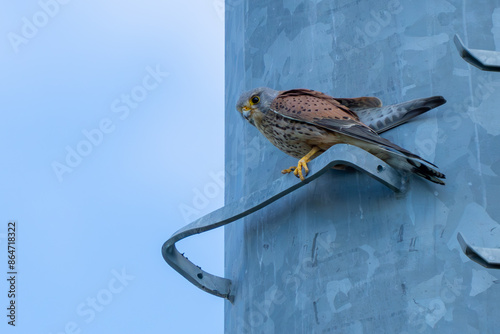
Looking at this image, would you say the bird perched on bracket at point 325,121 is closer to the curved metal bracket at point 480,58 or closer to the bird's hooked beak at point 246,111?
the bird's hooked beak at point 246,111

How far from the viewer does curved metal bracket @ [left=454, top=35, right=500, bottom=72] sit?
3633 millimetres

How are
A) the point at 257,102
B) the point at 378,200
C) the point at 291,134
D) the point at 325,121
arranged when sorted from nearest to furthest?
the point at 378,200 < the point at 325,121 < the point at 291,134 < the point at 257,102

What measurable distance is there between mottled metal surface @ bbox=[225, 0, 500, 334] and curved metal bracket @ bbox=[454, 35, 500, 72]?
0.41 m

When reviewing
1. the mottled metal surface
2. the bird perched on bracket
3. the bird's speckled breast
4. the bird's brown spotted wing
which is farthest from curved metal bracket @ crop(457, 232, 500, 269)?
the bird's speckled breast

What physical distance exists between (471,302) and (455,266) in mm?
182

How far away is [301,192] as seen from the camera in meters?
4.46

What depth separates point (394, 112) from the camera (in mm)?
4188

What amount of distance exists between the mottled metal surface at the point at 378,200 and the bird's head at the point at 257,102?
0.68 ft

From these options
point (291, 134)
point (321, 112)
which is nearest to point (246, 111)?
point (291, 134)

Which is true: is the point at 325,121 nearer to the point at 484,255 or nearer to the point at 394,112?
the point at 394,112

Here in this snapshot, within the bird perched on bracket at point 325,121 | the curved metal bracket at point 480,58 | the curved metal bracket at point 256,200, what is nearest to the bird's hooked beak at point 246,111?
the bird perched on bracket at point 325,121

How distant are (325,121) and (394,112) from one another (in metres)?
0.37

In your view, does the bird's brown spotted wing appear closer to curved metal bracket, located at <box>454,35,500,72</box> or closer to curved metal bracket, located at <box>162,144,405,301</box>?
curved metal bracket, located at <box>162,144,405,301</box>

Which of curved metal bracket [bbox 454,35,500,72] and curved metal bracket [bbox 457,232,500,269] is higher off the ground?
curved metal bracket [bbox 454,35,500,72]
